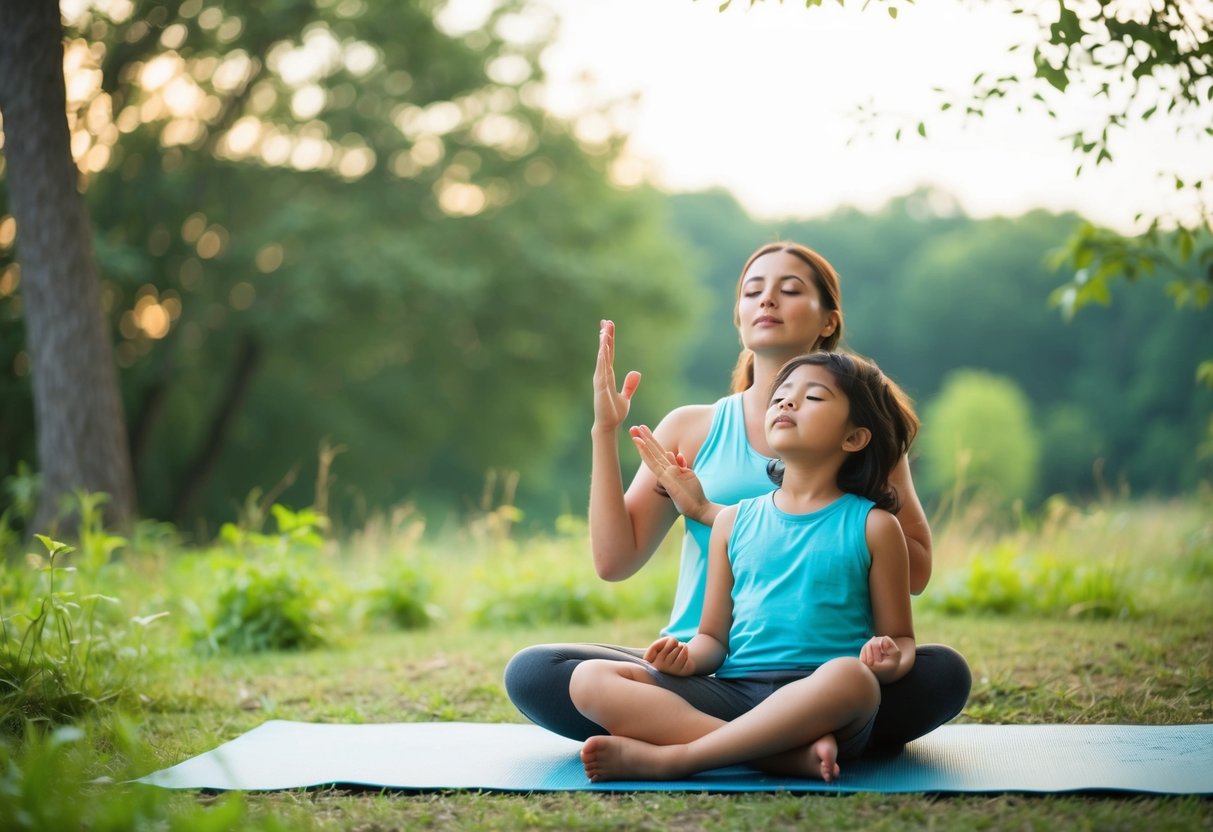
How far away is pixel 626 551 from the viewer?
9.82 ft

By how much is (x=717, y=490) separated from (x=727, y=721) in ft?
2.07

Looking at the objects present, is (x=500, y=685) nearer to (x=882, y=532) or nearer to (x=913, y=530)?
(x=913, y=530)

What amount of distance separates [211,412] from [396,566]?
38.6 feet

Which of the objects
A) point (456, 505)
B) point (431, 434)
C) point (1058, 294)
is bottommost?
point (456, 505)

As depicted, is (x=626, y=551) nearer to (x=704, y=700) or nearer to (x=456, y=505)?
(x=704, y=700)

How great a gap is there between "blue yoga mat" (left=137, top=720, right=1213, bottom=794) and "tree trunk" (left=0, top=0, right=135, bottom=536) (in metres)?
4.32

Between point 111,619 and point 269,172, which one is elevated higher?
point 269,172

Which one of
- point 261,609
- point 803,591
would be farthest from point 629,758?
point 261,609

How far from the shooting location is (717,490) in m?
2.96

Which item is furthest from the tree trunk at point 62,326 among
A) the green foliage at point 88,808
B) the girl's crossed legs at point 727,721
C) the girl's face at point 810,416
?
the girl's face at point 810,416

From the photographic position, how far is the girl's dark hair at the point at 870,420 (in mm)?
2637

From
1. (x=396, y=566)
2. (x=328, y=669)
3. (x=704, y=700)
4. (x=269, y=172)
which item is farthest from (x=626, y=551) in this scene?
(x=269, y=172)

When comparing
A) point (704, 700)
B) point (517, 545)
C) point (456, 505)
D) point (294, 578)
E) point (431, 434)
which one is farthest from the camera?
point (456, 505)

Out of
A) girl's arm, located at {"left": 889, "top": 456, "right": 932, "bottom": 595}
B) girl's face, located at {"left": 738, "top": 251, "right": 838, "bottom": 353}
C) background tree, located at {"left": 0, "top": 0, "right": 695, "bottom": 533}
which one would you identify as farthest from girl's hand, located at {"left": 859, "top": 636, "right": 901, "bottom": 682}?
background tree, located at {"left": 0, "top": 0, "right": 695, "bottom": 533}
